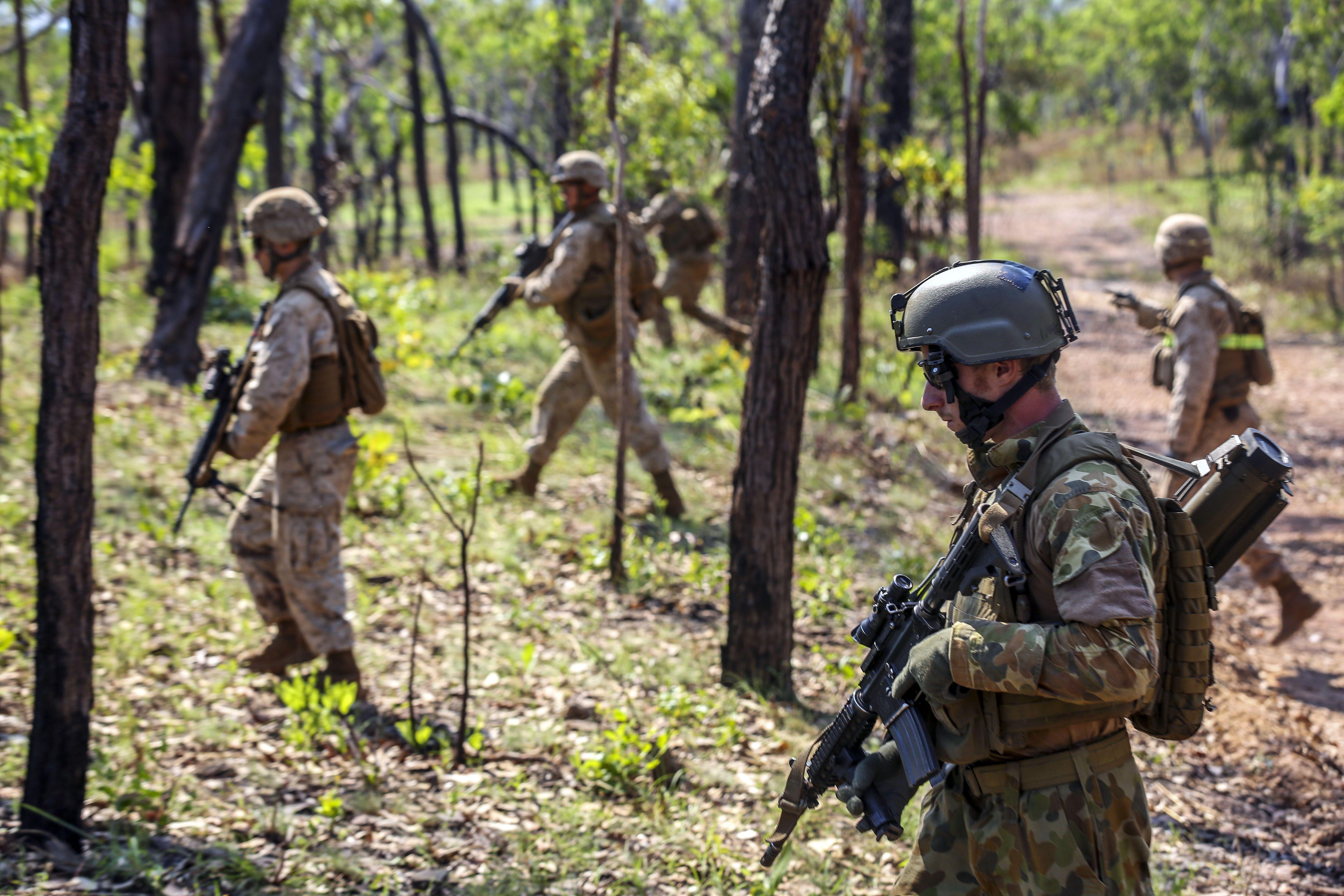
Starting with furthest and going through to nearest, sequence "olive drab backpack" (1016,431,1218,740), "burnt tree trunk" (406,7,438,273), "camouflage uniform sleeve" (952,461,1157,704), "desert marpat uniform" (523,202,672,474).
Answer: "burnt tree trunk" (406,7,438,273), "desert marpat uniform" (523,202,672,474), "olive drab backpack" (1016,431,1218,740), "camouflage uniform sleeve" (952,461,1157,704)

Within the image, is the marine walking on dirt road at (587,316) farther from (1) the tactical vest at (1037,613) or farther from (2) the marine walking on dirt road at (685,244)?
(1) the tactical vest at (1037,613)

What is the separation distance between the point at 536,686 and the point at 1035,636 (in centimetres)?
323

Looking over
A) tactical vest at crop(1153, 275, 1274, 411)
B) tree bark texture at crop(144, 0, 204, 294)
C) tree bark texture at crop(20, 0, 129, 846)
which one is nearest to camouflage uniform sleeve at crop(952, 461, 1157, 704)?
tree bark texture at crop(20, 0, 129, 846)

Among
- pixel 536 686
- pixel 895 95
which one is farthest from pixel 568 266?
pixel 895 95

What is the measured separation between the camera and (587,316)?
6375mm

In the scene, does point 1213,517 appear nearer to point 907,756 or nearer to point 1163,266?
point 907,756

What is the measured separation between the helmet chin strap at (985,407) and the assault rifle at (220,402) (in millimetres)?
3213

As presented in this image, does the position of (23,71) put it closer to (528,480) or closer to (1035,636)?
(528,480)

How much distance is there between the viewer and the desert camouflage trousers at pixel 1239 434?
548cm

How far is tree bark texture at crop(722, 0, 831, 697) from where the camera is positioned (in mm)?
4293

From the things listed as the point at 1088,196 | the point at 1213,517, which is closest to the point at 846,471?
the point at 1213,517

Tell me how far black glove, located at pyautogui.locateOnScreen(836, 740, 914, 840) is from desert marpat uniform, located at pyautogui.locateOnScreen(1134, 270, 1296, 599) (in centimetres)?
354

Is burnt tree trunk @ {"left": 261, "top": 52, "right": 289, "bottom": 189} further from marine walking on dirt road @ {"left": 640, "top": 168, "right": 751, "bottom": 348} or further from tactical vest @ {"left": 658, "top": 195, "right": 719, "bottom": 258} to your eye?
tactical vest @ {"left": 658, "top": 195, "right": 719, "bottom": 258}

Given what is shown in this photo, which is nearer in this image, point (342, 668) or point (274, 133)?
point (342, 668)
